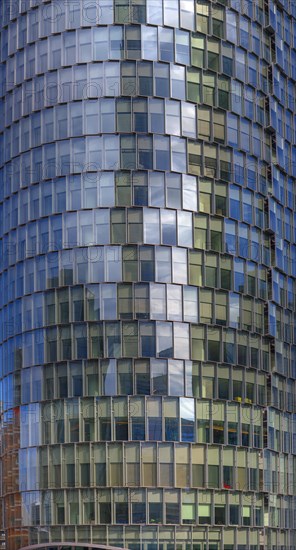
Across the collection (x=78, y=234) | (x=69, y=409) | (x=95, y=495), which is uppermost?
(x=78, y=234)

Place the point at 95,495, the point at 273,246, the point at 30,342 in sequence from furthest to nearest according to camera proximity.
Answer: the point at 273,246 → the point at 30,342 → the point at 95,495

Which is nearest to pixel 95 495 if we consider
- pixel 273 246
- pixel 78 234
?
pixel 78 234

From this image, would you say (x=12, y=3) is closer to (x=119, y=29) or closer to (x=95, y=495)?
(x=119, y=29)

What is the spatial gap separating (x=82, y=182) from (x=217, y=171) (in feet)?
33.4

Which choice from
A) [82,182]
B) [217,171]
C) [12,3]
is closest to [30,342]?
[82,182]

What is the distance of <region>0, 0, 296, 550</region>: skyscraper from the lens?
88.1 meters

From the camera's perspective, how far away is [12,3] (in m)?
99.4

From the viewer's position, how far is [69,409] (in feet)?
293

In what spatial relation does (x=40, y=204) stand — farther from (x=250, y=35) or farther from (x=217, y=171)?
(x=250, y=35)

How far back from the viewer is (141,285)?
90.0 m

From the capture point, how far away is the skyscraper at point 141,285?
88125 millimetres

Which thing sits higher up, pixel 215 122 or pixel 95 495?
pixel 215 122

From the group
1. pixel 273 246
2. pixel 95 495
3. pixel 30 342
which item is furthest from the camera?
pixel 273 246

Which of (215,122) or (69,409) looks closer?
(69,409)
